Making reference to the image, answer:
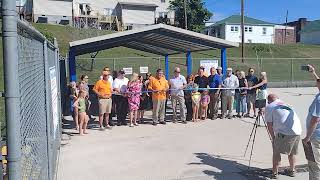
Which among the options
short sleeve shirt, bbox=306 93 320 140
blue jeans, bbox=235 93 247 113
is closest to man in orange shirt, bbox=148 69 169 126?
blue jeans, bbox=235 93 247 113

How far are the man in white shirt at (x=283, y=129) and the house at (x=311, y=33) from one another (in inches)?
3117

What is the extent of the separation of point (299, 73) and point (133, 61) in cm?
1445

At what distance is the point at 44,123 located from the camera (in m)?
5.38

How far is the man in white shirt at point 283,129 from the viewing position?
23.2ft

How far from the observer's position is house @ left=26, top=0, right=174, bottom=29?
176ft

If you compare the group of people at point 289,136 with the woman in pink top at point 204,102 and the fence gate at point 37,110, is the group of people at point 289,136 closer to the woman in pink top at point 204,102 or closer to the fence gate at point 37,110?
the fence gate at point 37,110

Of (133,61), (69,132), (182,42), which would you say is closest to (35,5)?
(133,61)

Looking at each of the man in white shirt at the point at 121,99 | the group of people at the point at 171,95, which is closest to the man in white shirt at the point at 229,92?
the group of people at the point at 171,95

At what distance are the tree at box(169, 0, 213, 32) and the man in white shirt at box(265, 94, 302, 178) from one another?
49956 millimetres

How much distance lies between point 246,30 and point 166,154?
226 ft

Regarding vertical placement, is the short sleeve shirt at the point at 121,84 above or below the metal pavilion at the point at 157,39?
below

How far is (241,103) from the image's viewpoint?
1527 cm

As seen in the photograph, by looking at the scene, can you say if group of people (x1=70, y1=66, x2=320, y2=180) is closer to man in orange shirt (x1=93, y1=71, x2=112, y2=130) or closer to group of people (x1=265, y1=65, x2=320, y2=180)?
man in orange shirt (x1=93, y1=71, x2=112, y2=130)

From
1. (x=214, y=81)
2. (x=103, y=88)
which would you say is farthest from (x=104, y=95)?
(x=214, y=81)
